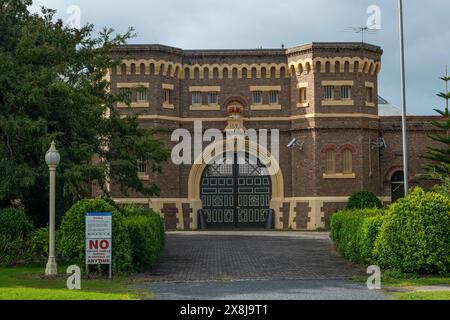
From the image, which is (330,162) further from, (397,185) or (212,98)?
(212,98)

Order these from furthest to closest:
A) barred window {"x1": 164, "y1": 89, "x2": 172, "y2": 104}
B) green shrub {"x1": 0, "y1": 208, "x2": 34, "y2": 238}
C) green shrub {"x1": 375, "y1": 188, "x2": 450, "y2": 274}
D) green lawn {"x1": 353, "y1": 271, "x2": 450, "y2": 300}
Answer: barred window {"x1": 164, "y1": 89, "x2": 172, "y2": 104} < green shrub {"x1": 0, "y1": 208, "x2": 34, "y2": 238} < green shrub {"x1": 375, "y1": 188, "x2": 450, "y2": 274} < green lawn {"x1": 353, "y1": 271, "x2": 450, "y2": 300}

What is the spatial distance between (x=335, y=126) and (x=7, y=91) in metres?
20.1

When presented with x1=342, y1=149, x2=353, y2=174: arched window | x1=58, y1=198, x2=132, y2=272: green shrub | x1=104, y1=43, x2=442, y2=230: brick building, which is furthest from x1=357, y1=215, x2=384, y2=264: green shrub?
x1=342, y1=149, x2=353, y2=174: arched window

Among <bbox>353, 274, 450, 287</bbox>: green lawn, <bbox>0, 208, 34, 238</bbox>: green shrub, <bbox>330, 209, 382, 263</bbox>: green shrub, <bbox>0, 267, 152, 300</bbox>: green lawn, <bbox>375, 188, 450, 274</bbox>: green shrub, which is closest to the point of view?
<bbox>0, 267, 152, 300</bbox>: green lawn

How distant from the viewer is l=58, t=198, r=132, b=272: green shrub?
54.5 ft

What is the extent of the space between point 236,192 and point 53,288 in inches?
957

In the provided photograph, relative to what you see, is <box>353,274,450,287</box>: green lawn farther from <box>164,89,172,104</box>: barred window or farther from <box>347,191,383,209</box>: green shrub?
<box>164,89,172,104</box>: barred window

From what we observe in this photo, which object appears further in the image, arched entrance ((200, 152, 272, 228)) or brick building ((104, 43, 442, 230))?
arched entrance ((200, 152, 272, 228))

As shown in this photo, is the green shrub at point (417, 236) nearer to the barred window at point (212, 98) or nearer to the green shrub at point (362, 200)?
the green shrub at point (362, 200)

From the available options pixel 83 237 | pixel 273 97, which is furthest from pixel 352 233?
pixel 273 97

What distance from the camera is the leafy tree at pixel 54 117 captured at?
65.9ft

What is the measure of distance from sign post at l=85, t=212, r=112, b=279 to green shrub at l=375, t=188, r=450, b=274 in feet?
20.7

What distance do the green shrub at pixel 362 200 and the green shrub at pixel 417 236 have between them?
688 inches

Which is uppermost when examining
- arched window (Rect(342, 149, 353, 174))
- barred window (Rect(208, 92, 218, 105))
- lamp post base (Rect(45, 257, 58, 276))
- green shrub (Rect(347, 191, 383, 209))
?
barred window (Rect(208, 92, 218, 105))
